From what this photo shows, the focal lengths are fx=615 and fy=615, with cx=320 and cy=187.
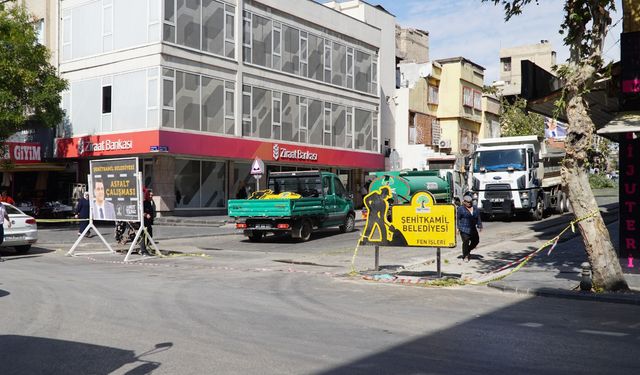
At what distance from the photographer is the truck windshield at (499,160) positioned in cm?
2653

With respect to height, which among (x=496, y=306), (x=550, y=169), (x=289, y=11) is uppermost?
(x=289, y=11)

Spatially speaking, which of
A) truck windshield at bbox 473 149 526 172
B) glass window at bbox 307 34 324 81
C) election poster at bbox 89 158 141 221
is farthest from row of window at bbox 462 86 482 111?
election poster at bbox 89 158 141 221

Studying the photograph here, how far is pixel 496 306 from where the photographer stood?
30.6 feet

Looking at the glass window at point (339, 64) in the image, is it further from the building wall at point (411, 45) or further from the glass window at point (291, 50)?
the building wall at point (411, 45)

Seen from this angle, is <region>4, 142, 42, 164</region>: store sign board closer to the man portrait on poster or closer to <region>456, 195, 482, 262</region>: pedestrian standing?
the man portrait on poster

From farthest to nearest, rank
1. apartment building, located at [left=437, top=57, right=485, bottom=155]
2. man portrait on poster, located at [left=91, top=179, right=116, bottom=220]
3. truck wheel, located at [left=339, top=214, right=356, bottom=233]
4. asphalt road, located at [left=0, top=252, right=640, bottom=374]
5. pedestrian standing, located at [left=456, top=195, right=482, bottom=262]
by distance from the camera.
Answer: apartment building, located at [left=437, top=57, right=485, bottom=155] < truck wheel, located at [left=339, top=214, right=356, bottom=233] < man portrait on poster, located at [left=91, top=179, right=116, bottom=220] < pedestrian standing, located at [left=456, top=195, right=482, bottom=262] < asphalt road, located at [left=0, top=252, right=640, bottom=374]

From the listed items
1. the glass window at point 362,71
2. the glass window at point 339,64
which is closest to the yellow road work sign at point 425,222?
the glass window at point 339,64

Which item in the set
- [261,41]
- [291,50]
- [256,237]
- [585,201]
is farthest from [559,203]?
[585,201]

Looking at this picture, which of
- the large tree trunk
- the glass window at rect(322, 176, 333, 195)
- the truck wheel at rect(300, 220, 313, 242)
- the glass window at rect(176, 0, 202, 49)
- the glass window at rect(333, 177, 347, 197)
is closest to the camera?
the large tree trunk

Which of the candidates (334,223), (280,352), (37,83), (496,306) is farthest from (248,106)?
(280,352)

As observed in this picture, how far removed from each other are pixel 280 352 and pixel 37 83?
23.5 metres

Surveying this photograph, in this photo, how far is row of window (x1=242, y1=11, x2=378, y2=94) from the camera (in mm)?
33875

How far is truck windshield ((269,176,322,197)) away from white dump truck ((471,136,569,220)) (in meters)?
7.77

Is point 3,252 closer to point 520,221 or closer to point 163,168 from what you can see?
point 163,168
